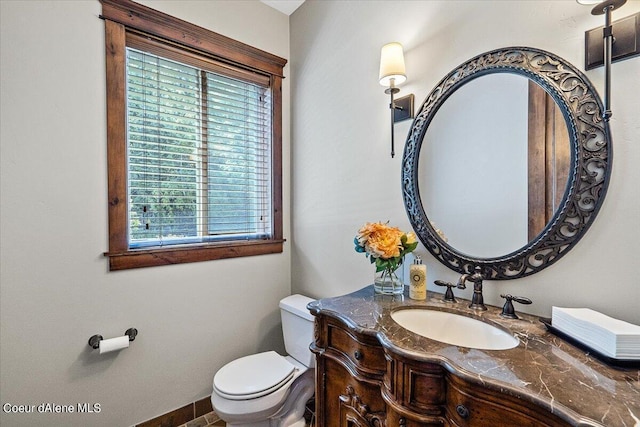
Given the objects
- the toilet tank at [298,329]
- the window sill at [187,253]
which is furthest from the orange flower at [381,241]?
the window sill at [187,253]

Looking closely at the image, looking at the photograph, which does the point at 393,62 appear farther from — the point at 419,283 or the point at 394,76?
the point at 419,283

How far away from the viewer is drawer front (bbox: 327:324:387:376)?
101 cm

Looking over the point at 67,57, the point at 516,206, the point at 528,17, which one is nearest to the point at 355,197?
the point at 516,206

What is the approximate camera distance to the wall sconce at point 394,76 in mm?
1426

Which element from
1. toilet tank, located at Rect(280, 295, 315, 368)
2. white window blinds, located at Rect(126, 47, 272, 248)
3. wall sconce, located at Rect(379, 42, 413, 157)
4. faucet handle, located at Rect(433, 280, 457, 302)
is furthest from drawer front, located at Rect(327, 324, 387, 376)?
white window blinds, located at Rect(126, 47, 272, 248)

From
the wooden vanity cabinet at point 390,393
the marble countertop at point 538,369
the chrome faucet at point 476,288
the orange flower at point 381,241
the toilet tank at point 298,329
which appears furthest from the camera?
the toilet tank at point 298,329

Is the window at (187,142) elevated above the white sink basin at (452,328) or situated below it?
above

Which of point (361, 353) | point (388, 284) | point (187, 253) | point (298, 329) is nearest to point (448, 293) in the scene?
point (388, 284)

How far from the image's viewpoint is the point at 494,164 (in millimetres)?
1219

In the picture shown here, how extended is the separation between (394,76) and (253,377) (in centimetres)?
167

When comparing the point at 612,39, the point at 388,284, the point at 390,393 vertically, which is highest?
the point at 612,39

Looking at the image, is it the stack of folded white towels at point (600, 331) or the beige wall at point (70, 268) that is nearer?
the stack of folded white towels at point (600, 331)

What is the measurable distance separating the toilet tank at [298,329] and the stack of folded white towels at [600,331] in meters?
1.19

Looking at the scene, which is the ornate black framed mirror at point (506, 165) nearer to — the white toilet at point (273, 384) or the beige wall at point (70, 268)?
the white toilet at point (273, 384)
